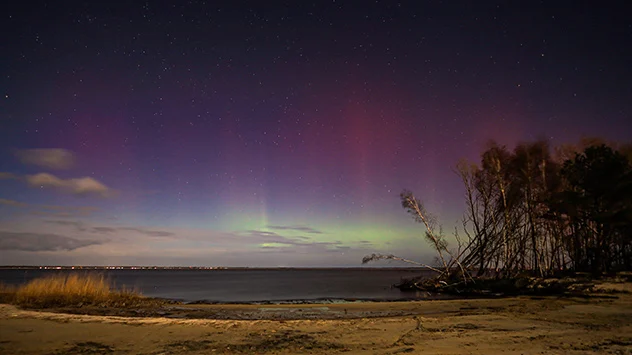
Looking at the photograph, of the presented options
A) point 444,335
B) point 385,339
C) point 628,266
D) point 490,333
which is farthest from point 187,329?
point 628,266

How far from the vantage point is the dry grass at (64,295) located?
61.5ft

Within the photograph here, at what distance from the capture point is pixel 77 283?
2112 cm

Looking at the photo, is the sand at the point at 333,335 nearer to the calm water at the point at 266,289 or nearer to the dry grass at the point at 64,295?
the dry grass at the point at 64,295

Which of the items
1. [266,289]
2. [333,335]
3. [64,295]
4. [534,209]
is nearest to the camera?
[333,335]

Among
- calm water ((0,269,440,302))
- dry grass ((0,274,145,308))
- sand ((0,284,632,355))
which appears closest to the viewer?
sand ((0,284,632,355))

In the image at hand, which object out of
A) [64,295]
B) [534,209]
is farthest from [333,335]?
[534,209]

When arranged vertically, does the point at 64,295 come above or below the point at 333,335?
below

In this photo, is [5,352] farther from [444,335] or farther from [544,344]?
[544,344]

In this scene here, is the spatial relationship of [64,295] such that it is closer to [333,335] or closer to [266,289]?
[333,335]

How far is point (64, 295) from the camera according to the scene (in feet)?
64.1

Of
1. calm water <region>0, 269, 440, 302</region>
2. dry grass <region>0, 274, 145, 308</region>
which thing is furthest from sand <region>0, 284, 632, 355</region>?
calm water <region>0, 269, 440, 302</region>

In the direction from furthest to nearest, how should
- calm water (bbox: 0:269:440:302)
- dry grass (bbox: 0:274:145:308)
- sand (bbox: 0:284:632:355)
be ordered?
calm water (bbox: 0:269:440:302)
dry grass (bbox: 0:274:145:308)
sand (bbox: 0:284:632:355)

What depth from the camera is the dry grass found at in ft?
61.5

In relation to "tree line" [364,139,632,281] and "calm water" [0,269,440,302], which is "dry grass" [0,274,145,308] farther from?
"tree line" [364,139,632,281]
